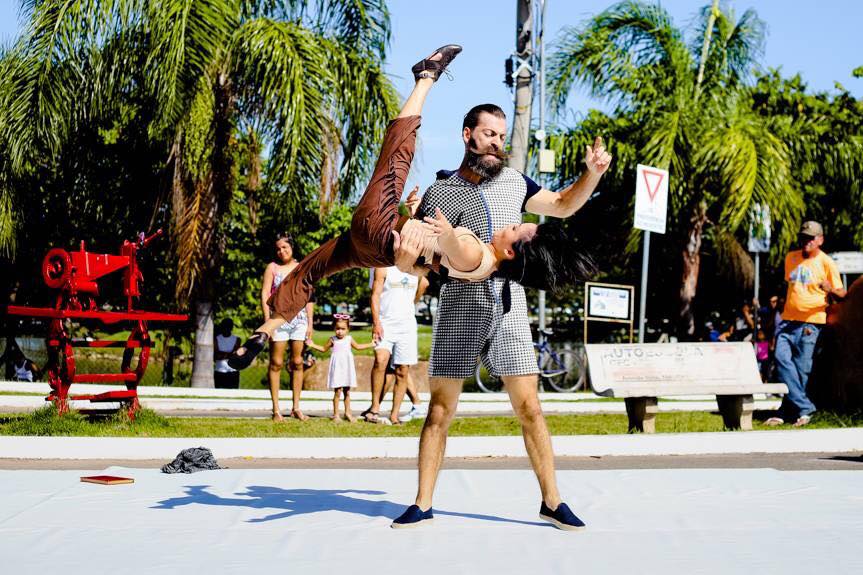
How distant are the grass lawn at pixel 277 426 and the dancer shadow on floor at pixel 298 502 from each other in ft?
11.0

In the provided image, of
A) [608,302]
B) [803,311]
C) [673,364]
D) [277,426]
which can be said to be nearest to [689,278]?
[608,302]

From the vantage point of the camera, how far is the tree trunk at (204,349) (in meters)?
16.7

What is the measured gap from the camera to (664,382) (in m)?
9.85

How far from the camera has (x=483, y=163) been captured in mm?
4941

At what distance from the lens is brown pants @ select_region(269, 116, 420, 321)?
4.60m

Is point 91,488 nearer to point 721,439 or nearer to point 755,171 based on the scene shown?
point 721,439

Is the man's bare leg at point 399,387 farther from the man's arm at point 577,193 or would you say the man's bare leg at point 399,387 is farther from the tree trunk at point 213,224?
the tree trunk at point 213,224

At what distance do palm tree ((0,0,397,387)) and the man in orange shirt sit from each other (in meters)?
7.33

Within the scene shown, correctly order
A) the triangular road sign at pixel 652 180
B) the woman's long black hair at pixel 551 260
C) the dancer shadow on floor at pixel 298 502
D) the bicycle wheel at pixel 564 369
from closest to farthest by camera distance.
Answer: the woman's long black hair at pixel 551 260 → the dancer shadow on floor at pixel 298 502 → the triangular road sign at pixel 652 180 → the bicycle wheel at pixel 564 369

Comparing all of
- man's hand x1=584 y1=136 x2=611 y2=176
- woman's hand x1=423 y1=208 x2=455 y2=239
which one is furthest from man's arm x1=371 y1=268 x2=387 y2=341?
woman's hand x1=423 y1=208 x2=455 y2=239

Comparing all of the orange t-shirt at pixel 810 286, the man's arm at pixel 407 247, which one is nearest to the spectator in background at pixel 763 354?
the orange t-shirt at pixel 810 286

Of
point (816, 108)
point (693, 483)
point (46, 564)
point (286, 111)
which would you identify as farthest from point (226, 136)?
point (816, 108)

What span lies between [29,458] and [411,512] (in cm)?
419

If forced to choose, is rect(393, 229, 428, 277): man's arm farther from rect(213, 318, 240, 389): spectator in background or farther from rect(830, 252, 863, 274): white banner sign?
rect(830, 252, 863, 274): white banner sign
